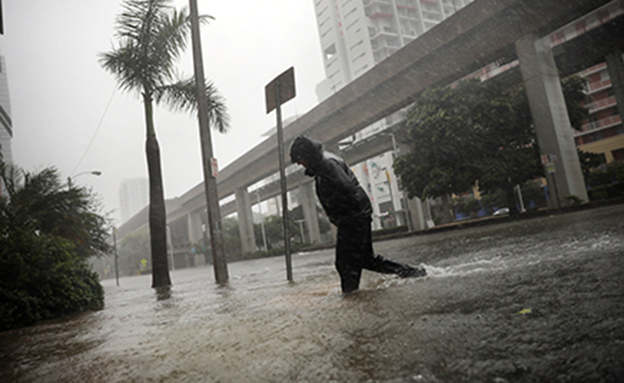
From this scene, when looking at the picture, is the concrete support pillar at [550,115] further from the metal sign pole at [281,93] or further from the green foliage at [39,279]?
the green foliage at [39,279]

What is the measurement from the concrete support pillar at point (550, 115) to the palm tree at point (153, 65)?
14135mm

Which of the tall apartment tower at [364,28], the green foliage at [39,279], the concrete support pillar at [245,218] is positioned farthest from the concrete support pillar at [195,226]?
the green foliage at [39,279]

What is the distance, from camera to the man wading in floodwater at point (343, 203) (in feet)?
12.1

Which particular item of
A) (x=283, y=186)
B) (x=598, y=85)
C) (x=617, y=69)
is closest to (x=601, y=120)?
(x=598, y=85)

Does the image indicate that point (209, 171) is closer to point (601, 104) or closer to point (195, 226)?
point (601, 104)

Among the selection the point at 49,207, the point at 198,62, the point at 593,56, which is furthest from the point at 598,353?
the point at 593,56

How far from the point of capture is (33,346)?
10.5ft

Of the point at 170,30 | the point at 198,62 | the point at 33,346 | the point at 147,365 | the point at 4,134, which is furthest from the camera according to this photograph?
the point at 4,134

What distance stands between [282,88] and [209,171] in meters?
3.80

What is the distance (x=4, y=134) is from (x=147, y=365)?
1170 inches

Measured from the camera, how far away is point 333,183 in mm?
3691

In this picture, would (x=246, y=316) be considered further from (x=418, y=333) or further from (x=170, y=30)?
(x=170, y=30)

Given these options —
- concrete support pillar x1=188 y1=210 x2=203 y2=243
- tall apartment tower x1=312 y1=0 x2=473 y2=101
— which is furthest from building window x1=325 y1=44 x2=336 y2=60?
concrete support pillar x1=188 y1=210 x2=203 y2=243

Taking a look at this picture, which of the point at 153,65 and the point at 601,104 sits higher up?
the point at 601,104
